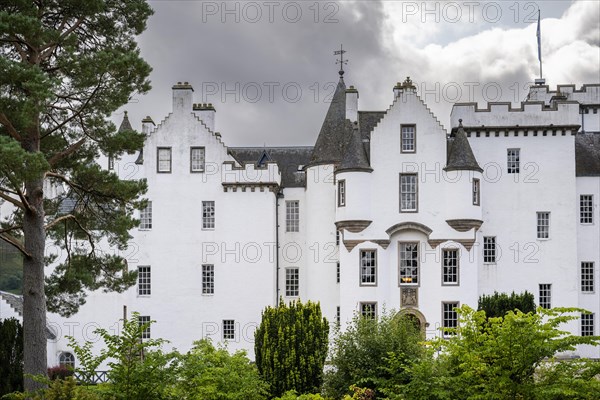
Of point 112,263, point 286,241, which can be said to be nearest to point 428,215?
point 286,241

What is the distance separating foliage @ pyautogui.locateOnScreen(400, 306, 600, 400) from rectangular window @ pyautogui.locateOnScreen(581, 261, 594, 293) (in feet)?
88.4

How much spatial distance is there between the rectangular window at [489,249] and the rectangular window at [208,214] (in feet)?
47.9

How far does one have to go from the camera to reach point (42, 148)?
2545 cm

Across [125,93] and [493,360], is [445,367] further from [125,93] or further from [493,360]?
[125,93]

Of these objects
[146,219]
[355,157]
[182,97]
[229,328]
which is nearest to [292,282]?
[229,328]

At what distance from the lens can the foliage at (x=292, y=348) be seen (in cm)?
2691

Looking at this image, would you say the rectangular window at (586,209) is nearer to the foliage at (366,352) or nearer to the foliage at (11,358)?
the foliage at (366,352)

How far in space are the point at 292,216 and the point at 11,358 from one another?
20.8 metres

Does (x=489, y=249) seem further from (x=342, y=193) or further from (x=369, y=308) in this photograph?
(x=342, y=193)

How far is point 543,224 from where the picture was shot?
4281cm

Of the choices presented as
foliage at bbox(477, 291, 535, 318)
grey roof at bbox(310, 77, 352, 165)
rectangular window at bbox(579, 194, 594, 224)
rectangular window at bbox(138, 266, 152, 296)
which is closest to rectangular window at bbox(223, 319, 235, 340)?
rectangular window at bbox(138, 266, 152, 296)

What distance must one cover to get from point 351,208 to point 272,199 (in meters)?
4.82

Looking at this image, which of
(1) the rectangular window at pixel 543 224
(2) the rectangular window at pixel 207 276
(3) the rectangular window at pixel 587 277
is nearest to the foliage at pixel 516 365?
Result: (1) the rectangular window at pixel 543 224

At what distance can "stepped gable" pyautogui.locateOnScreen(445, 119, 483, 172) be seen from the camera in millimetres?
40969
